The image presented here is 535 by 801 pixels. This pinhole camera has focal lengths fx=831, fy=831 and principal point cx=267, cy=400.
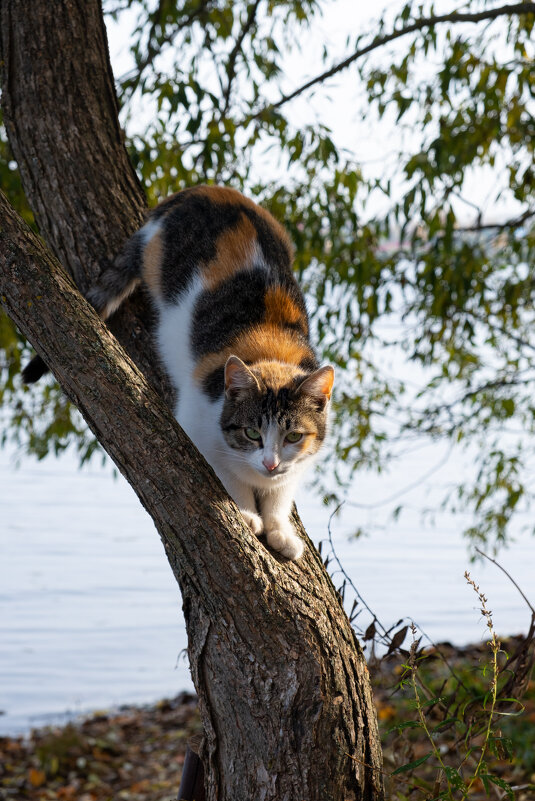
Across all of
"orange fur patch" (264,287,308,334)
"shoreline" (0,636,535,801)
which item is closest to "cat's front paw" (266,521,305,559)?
"orange fur patch" (264,287,308,334)

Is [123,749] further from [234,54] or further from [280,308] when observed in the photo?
[234,54]

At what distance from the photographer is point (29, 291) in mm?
1746

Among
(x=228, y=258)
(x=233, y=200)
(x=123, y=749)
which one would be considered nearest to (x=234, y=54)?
(x=233, y=200)

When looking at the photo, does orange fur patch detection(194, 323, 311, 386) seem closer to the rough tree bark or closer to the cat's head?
the cat's head

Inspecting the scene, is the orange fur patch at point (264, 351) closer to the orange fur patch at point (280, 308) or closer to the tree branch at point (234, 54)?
the orange fur patch at point (280, 308)

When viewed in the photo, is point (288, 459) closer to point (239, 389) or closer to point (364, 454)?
point (239, 389)

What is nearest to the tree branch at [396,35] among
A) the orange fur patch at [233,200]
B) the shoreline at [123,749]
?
the orange fur patch at [233,200]

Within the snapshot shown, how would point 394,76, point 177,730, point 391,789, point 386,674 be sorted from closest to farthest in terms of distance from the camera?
point 391,789
point 394,76
point 177,730
point 386,674

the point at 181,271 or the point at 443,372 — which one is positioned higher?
the point at 443,372

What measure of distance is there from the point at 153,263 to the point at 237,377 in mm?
557

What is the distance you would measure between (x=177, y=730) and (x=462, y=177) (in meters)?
4.37

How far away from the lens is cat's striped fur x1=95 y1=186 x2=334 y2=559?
8.19ft

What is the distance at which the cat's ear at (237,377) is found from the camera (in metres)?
2.38

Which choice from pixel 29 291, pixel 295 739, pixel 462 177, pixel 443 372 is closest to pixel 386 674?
pixel 443 372
